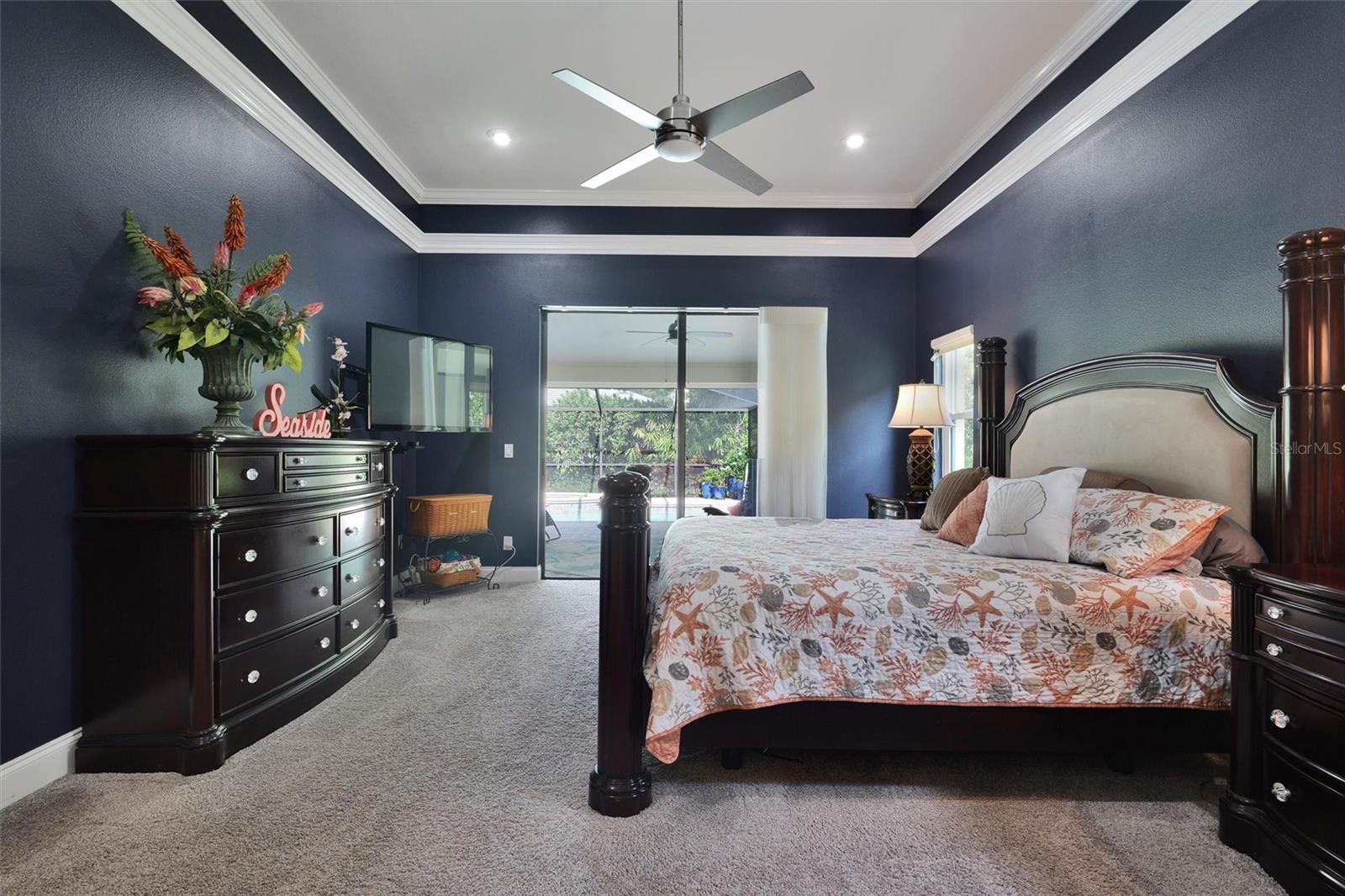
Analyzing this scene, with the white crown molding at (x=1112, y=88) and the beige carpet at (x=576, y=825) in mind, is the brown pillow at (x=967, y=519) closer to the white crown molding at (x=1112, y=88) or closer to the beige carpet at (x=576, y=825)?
the beige carpet at (x=576, y=825)

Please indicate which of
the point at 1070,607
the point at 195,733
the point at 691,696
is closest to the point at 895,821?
the point at 691,696

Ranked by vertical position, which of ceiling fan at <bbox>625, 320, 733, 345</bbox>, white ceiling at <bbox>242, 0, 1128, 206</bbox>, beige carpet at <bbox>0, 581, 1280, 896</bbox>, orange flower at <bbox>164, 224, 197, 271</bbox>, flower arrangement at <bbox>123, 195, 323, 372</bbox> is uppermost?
white ceiling at <bbox>242, 0, 1128, 206</bbox>

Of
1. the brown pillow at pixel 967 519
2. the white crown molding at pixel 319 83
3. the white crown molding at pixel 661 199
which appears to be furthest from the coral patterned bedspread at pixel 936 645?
the white crown molding at pixel 661 199

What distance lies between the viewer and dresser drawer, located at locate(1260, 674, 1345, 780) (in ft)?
4.19

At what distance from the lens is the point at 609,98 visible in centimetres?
221

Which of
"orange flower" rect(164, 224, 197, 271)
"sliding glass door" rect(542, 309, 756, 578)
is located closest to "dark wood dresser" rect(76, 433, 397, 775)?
"orange flower" rect(164, 224, 197, 271)

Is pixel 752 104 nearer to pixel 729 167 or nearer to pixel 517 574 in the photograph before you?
pixel 729 167

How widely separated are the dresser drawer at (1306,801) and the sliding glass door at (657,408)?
3688 millimetres

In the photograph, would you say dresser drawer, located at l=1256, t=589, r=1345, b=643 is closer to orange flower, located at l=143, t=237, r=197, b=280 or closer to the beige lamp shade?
the beige lamp shade

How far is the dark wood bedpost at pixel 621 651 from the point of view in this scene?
1687 mm

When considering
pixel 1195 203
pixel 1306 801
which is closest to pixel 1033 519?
pixel 1306 801

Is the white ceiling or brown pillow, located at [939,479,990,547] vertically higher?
the white ceiling

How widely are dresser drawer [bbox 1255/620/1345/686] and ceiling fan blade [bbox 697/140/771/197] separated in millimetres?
2432

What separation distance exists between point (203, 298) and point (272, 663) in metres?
1.38
